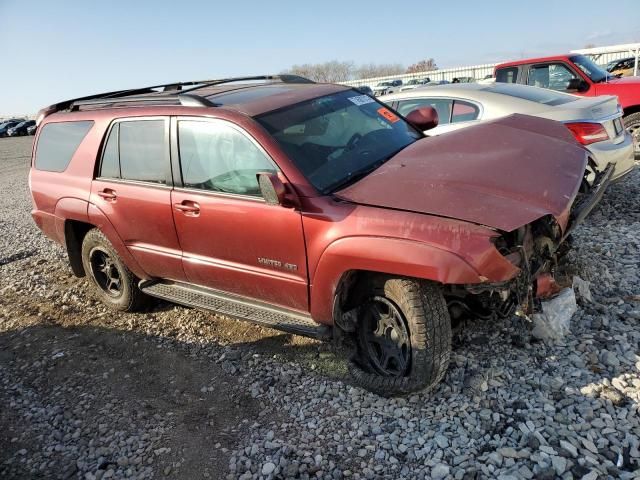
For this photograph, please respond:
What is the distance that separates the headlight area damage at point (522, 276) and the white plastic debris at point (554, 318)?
79 millimetres

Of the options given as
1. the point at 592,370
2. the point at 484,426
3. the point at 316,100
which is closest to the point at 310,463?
the point at 484,426

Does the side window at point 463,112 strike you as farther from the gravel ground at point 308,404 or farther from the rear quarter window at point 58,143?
the rear quarter window at point 58,143

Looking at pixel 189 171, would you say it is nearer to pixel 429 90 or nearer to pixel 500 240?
pixel 500 240

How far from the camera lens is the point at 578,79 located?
825 cm

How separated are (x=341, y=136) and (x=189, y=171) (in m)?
1.14

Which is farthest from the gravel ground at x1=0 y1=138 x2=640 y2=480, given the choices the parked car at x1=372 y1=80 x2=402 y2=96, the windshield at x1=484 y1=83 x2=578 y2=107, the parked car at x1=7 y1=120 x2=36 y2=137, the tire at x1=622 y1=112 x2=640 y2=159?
the parked car at x1=7 y1=120 x2=36 y2=137

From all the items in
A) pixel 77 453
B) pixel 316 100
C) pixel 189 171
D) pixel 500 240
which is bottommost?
pixel 77 453

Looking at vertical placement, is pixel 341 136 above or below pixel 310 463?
above

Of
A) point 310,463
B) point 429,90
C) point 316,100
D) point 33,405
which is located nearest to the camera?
point 310,463

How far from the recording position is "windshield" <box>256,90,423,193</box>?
3348 millimetres

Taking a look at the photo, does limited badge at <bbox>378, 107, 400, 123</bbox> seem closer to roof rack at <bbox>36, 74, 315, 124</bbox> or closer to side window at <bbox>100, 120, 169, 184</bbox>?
roof rack at <bbox>36, 74, 315, 124</bbox>

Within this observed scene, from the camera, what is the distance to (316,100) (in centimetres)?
390

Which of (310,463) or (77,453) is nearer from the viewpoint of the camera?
(310,463)

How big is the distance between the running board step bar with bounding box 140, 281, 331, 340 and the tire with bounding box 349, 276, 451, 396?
0.35m
